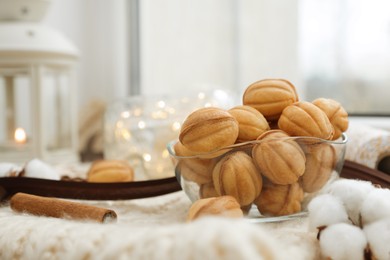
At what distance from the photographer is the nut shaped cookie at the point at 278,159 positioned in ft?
1.55

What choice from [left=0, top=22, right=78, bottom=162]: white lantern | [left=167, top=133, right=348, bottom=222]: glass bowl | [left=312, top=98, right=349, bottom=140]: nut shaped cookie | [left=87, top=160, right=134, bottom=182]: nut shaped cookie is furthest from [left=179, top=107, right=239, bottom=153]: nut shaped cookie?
[left=0, top=22, right=78, bottom=162]: white lantern

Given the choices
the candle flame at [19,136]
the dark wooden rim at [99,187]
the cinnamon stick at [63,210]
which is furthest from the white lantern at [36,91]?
the cinnamon stick at [63,210]

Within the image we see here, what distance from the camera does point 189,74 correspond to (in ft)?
6.43

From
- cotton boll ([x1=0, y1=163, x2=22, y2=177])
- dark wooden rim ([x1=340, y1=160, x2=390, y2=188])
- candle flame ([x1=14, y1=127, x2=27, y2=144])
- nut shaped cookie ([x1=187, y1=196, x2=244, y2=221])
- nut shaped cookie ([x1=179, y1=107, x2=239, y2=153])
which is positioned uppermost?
nut shaped cookie ([x1=179, y1=107, x2=239, y2=153])

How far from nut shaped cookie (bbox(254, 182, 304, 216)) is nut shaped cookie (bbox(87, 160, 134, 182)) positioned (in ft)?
0.79

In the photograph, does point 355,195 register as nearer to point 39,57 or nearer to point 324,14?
point 39,57

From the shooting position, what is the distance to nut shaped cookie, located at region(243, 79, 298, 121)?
0.54 meters

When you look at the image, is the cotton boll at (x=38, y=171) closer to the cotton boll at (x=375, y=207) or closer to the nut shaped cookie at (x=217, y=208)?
the nut shaped cookie at (x=217, y=208)

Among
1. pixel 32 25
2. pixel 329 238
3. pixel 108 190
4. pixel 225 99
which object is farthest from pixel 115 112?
pixel 329 238

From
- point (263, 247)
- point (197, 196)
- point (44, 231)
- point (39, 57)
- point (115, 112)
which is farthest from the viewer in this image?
point (39, 57)

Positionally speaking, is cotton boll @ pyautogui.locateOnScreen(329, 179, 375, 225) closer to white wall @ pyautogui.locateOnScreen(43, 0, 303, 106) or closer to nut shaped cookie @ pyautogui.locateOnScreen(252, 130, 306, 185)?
nut shaped cookie @ pyautogui.locateOnScreen(252, 130, 306, 185)

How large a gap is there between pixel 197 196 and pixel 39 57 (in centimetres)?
98

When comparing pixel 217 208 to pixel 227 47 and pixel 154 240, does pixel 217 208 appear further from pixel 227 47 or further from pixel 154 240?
pixel 227 47

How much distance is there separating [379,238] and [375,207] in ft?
0.09
